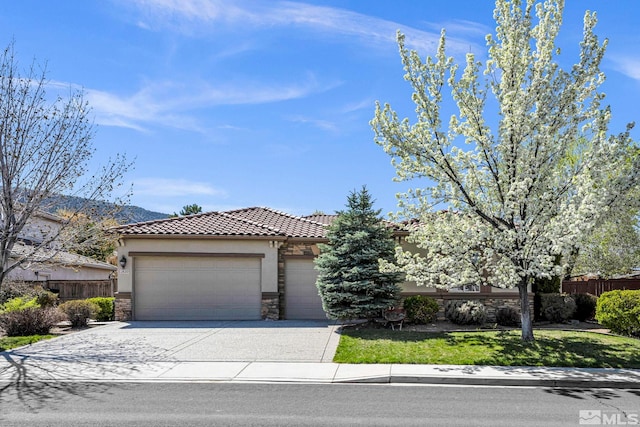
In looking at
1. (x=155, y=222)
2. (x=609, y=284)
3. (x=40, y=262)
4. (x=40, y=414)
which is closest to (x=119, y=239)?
(x=155, y=222)

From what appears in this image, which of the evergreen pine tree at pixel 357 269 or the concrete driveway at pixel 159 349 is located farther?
the evergreen pine tree at pixel 357 269

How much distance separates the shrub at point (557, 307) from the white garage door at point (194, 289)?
10.3 metres

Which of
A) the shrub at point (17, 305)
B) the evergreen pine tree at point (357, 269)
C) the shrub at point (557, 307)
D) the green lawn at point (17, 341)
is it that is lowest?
→ the green lawn at point (17, 341)

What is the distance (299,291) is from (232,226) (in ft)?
12.0

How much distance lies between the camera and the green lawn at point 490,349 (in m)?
11.1

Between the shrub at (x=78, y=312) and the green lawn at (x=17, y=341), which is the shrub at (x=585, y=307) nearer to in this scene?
the shrub at (x=78, y=312)

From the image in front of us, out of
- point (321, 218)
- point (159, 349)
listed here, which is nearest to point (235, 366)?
point (159, 349)

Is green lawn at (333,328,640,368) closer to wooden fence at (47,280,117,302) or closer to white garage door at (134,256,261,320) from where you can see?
white garage door at (134,256,261,320)

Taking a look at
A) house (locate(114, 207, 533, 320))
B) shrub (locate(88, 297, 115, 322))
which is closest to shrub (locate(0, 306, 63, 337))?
house (locate(114, 207, 533, 320))

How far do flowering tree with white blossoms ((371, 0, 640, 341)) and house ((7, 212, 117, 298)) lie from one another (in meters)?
10.2

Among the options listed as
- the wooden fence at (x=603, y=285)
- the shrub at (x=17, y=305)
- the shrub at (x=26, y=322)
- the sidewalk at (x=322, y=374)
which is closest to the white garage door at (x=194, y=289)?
the shrub at (x=17, y=305)

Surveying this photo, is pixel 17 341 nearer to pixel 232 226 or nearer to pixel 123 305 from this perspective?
pixel 123 305

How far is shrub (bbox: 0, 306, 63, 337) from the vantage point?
15430mm

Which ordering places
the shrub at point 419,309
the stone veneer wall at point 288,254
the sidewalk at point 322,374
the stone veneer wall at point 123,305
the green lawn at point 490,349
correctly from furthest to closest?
the stone veneer wall at point 288,254 → the stone veneer wall at point 123,305 → the shrub at point 419,309 → the green lawn at point 490,349 → the sidewalk at point 322,374
